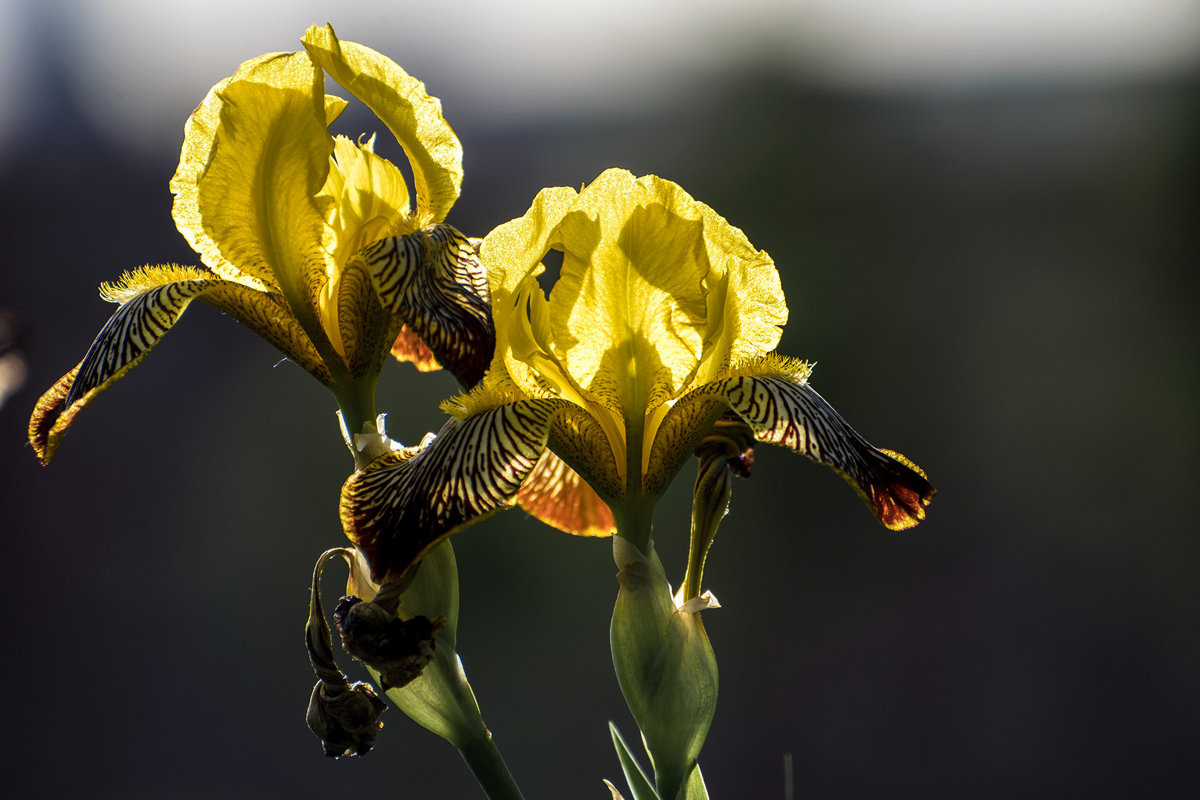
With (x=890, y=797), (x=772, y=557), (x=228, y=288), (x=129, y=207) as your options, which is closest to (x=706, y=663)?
(x=228, y=288)

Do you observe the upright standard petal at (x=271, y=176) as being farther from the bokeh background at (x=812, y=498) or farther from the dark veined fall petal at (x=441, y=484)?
the bokeh background at (x=812, y=498)

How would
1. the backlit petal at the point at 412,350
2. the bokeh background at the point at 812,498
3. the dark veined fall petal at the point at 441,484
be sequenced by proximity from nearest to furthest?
the dark veined fall petal at the point at 441,484 < the backlit petal at the point at 412,350 < the bokeh background at the point at 812,498

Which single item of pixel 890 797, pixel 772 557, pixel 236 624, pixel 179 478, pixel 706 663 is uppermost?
pixel 706 663

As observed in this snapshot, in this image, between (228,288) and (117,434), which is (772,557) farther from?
(228,288)

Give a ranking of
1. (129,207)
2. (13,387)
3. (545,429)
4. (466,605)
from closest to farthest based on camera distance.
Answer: (545,429) < (13,387) < (466,605) < (129,207)

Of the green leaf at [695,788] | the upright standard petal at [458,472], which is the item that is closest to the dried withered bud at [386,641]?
the upright standard petal at [458,472]

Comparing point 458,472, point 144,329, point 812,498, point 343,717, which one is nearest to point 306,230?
point 144,329
